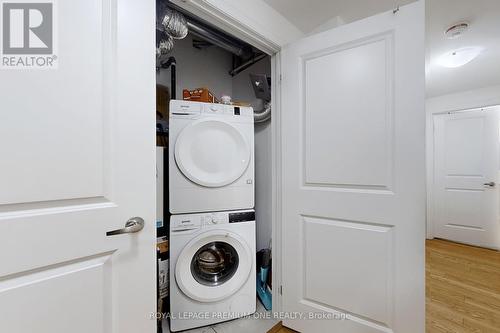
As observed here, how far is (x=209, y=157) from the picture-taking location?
61.7 inches

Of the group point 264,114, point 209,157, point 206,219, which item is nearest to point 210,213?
point 206,219

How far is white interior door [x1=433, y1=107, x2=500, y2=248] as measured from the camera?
9.72ft

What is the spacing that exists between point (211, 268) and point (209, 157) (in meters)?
0.88

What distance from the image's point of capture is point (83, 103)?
725 mm

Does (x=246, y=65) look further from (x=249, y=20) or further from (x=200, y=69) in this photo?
(x=249, y=20)

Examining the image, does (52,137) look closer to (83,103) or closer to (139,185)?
(83,103)

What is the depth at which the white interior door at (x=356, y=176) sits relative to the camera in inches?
43.4

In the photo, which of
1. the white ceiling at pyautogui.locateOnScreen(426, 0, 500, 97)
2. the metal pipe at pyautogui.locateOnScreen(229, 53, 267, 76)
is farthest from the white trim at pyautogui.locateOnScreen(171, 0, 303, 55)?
the white ceiling at pyautogui.locateOnScreen(426, 0, 500, 97)

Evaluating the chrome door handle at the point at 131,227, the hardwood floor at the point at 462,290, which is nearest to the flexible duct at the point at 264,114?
the chrome door handle at the point at 131,227

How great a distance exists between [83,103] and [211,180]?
3.05ft

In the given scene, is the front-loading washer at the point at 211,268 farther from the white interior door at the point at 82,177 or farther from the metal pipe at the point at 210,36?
the metal pipe at the point at 210,36

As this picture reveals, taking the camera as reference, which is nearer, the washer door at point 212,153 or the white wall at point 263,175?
the washer door at point 212,153

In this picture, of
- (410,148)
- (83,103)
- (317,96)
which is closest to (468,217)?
(410,148)

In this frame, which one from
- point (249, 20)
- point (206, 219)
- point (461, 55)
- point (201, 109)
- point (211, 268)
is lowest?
point (211, 268)
